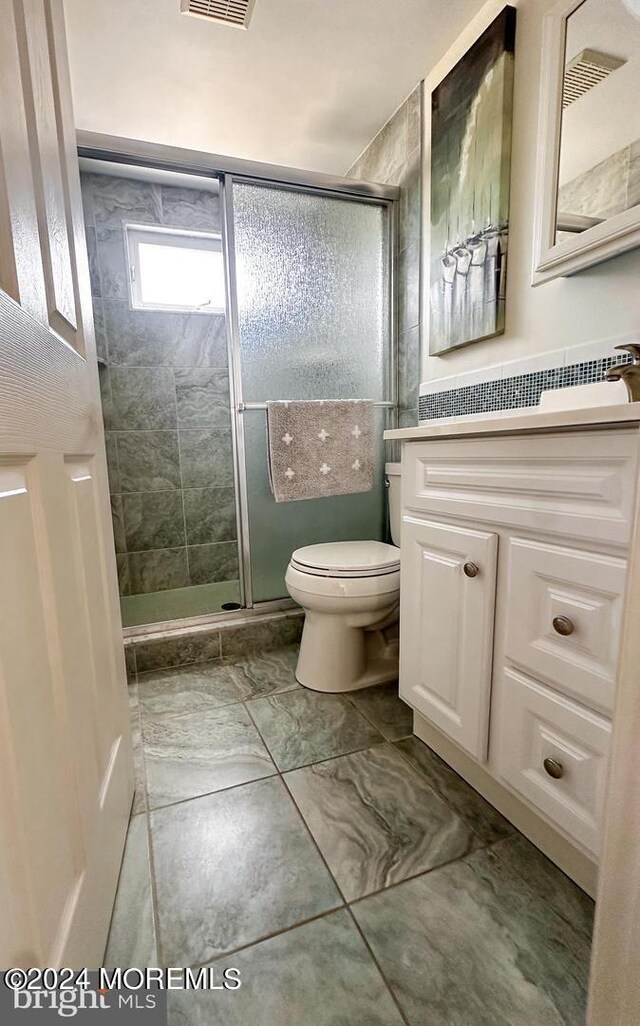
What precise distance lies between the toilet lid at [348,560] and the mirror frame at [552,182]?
0.90 meters

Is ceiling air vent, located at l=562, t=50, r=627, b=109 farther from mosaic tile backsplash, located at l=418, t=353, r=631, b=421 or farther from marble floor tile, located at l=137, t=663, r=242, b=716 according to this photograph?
marble floor tile, located at l=137, t=663, r=242, b=716

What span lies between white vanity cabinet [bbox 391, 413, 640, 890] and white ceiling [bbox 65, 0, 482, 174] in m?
1.38

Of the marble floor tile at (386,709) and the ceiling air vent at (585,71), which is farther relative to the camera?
the marble floor tile at (386,709)

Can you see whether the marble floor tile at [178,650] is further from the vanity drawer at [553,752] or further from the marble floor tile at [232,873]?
the vanity drawer at [553,752]

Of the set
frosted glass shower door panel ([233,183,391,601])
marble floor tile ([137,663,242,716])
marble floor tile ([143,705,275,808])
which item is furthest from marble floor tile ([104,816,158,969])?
frosted glass shower door panel ([233,183,391,601])

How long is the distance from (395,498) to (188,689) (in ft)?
3.45

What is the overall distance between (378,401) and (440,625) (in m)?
1.18

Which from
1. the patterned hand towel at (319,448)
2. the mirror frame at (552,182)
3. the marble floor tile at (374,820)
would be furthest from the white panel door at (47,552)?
the mirror frame at (552,182)

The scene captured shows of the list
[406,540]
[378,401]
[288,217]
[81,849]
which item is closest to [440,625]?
[406,540]

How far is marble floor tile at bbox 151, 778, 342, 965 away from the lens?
77 cm

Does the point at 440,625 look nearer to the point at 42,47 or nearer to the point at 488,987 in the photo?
the point at 488,987

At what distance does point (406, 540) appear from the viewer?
1.17 metres

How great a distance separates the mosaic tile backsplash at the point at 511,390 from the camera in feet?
3.53

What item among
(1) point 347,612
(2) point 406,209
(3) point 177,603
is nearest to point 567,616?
(1) point 347,612
